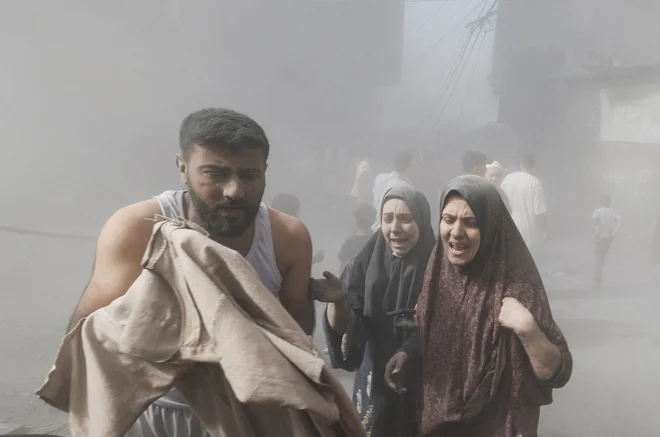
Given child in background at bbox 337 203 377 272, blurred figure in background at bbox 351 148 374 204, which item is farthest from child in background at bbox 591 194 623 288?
child in background at bbox 337 203 377 272

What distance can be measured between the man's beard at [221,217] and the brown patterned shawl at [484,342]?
64 centimetres

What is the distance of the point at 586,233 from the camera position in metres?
7.61

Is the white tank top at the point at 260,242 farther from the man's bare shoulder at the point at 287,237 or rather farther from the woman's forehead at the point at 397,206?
the woman's forehead at the point at 397,206

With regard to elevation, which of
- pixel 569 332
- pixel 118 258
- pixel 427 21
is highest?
pixel 427 21

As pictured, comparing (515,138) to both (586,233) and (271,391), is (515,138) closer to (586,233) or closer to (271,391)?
(586,233)

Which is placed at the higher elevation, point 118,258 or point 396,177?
point 396,177

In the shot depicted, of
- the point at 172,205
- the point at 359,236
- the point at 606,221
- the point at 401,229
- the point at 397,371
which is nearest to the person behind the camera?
the point at 172,205

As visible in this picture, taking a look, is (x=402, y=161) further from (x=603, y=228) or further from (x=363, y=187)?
(x=603, y=228)

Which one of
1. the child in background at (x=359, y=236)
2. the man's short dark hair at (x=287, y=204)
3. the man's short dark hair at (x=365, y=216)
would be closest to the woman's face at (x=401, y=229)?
the child in background at (x=359, y=236)

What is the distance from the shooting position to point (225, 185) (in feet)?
4.01

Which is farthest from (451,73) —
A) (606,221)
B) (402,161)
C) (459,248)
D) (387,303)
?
(459,248)

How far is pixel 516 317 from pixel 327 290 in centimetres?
53

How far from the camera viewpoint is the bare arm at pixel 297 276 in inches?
56.4

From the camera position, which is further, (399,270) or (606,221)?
(606,221)
